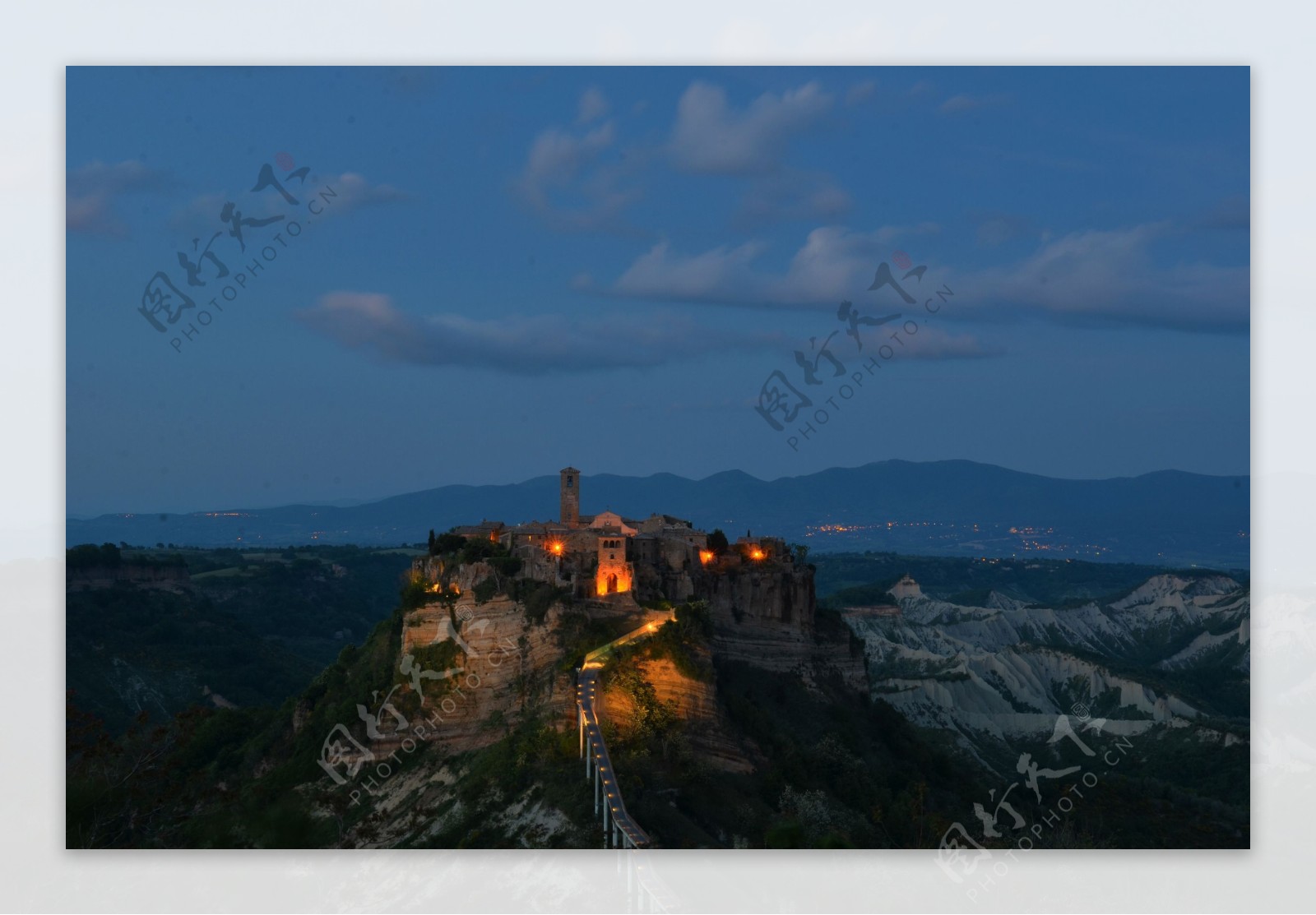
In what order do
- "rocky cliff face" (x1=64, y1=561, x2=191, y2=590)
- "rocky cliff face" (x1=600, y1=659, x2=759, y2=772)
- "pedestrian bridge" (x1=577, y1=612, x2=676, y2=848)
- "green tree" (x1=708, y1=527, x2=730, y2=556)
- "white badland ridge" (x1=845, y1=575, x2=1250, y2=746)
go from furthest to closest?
"rocky cliff face" (x1=64, y1=561, x2=191, y2=590)
"white badland ridge" (x1=845, y1=575, x2=1250, y2=746)
"green tree" (x1=708, y1=527, x2=730, y2=556)
"rocky cliff face" (x1=600, y1=659, x2=759, y2=772)
"pedestrian bridge" (x1=577, y1=612, x2=676, y2=848)

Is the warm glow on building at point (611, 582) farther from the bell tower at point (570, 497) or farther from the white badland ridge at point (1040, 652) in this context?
the white badland ridge at point (1040, 652)

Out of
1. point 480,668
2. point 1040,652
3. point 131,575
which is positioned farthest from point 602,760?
point 1040,652

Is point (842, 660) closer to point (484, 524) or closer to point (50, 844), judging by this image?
→ point (484, 524)

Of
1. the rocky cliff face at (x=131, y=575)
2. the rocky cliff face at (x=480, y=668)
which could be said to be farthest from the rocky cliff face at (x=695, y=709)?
the rocky cliff face at (x=131, y=575)

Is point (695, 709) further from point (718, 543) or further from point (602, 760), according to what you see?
point (718, 543)

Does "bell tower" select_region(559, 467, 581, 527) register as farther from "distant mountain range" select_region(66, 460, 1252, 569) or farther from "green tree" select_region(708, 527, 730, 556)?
"distant mountain range" select_region(66, 460, 1252, 569)

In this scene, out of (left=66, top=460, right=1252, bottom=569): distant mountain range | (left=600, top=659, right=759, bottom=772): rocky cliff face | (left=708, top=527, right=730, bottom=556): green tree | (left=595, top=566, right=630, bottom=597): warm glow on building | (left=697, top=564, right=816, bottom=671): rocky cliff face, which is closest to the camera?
(left=600, top=659, right=759, bottom=772): rocky cliff face

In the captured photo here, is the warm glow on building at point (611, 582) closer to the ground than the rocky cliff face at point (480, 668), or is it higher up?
higher up

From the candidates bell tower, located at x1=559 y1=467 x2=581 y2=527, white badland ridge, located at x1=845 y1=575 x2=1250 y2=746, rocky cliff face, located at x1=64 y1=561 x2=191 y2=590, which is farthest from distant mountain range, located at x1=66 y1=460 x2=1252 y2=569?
bell tower, located at x1=559 y1=467 x2=581 y2=527
